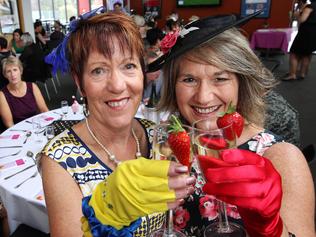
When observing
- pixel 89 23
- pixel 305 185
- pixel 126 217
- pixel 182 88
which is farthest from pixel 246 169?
pixel 89 23

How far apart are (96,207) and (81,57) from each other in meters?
0.64

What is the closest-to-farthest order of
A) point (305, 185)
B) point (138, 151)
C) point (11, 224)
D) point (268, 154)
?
point (305, 185) → point (268, 154) → point (138, 151) → point (11, 224)

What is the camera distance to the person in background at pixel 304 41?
732 centimetres

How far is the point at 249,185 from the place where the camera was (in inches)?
33.4

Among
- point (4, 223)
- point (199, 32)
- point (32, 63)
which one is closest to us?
point (199, 32)

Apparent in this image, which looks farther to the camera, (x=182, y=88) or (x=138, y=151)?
(x=138, y=151)

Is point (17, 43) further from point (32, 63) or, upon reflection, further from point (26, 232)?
point (26, 232)

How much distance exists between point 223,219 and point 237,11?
11477 mm

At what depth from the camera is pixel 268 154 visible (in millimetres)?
1285

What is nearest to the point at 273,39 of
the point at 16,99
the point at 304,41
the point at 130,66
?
the point at 304,41

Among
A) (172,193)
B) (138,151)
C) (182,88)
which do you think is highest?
(182,88)

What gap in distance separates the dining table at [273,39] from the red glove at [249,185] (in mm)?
9379

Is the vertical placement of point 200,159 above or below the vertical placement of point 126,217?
above

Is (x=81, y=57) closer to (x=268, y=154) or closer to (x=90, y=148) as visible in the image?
(x=90, y=148)
